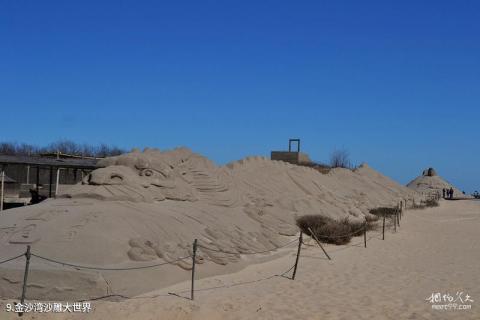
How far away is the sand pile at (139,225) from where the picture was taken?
675 cm

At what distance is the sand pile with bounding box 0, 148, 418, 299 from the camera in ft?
22.2

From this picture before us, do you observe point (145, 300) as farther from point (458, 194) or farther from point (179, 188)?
point (458, 194)

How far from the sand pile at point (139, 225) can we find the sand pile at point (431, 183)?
135 feet

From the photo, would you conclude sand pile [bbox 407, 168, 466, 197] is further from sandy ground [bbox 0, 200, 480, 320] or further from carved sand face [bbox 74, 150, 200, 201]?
carved sand face [bbox 74, 150, 200, 201]

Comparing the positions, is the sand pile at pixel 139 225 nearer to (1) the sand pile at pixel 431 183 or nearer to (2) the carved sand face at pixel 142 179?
(2) the carved sand face at pixel 142 179

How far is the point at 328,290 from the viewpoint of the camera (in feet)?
26.7

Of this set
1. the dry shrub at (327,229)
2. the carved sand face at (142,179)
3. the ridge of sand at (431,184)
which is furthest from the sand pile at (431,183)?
Answer: the carved sand face at (142,179)

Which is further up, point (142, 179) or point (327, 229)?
point (142, 179)

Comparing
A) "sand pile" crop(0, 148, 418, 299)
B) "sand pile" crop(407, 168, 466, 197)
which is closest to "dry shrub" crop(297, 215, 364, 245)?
"sand pile" crop(0, 148, 418, 299)

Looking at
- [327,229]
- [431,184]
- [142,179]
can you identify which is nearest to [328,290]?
[142,179]

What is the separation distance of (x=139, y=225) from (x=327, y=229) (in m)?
6.71

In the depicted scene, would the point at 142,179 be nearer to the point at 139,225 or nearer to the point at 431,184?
the point at 139,225

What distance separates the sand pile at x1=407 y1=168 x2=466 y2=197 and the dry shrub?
126 feet

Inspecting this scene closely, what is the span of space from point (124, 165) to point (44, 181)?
665 inches
